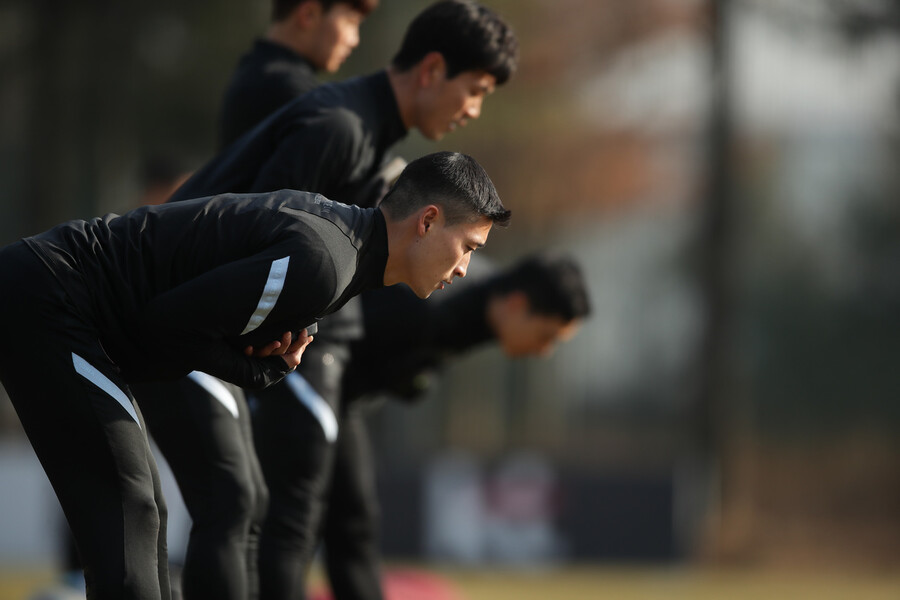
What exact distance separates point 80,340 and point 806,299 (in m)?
10.9

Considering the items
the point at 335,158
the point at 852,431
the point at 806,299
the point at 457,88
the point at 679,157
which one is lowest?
the point at 335,158

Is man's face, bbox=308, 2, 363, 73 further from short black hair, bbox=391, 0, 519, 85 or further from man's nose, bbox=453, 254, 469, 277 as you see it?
man's nose, bbox=453, 254, 469, 277

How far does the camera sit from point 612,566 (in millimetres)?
10656

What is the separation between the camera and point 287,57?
449 centimetres

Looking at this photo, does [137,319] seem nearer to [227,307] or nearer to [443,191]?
[227,307]

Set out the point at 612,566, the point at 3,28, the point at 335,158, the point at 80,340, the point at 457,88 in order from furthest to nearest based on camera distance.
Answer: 1. the point at 3,28
2. the point at 612,566
3. the point at 457,88
4. the point at 335,158
5. the point at 80,340

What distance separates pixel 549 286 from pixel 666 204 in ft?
24.5

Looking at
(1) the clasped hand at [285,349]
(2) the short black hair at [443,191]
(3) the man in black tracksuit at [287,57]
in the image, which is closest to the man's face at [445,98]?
(3) the man in black tracksuit at [287,57]

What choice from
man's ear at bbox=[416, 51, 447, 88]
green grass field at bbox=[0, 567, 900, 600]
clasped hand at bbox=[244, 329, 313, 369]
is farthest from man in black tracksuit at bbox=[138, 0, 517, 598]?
green grass field at bbox=[0, 567, 900, 600]

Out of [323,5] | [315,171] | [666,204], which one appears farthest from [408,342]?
[666,204]

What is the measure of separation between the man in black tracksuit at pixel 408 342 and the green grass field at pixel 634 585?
3.52 m

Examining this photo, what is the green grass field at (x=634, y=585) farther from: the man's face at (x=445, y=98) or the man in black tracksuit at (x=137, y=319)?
the man in black tracksuit at (x=137, y=319)

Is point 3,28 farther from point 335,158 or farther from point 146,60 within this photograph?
point 335,158

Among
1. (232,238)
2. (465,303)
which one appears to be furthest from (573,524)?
(232,238)
